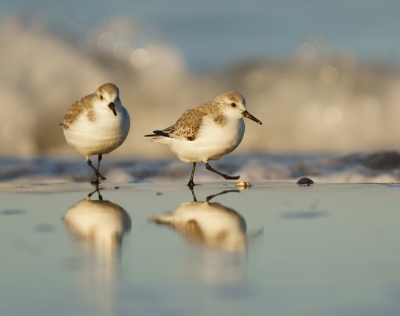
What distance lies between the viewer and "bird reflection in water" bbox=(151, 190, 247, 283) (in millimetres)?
2758

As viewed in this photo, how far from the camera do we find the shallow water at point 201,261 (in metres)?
2.39

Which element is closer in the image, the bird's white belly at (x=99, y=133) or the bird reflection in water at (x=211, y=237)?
the bird reflection in water at (x=211, y=237)

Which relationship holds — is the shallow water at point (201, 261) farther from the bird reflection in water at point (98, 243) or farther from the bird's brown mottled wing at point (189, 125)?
the bird's brown mottled wing at point (189, 125)

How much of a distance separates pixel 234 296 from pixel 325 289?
1.17 feet

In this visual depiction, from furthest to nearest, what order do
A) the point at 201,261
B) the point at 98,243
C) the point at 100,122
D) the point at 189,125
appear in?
the point at 100,122, the point at 189,125, the point at 98,243, the point at 201,261

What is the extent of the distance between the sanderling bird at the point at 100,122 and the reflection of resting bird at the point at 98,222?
140 centimetres

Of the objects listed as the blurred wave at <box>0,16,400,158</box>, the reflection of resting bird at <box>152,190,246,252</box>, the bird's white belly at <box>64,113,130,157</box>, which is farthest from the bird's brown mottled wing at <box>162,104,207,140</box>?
the blurred wave at <box>0,16,400,158</box>

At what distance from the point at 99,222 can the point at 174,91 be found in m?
10.2

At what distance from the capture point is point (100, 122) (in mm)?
6043

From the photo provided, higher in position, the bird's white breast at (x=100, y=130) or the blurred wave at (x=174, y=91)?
the blurred wave at (x=174, y=91)

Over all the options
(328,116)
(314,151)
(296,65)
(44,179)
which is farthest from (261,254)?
(296,65)

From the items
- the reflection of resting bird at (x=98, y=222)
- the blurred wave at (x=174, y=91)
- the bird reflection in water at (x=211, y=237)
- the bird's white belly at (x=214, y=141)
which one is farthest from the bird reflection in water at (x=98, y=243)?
the blurred wave at (x=174, y=91)

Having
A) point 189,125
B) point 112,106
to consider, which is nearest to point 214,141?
point 189,125

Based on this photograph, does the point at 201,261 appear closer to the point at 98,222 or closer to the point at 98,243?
the point at 98,243
